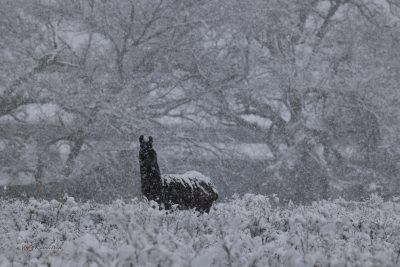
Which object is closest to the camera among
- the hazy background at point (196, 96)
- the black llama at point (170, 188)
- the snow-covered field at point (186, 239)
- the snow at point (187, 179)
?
the snow-covered field at point (186, 239)

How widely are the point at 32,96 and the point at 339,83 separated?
10.3 metres

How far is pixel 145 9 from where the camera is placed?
824 inches

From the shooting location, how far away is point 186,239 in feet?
16.6

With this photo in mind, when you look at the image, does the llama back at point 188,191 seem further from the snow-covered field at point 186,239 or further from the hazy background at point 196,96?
the hazy background at point 196,96

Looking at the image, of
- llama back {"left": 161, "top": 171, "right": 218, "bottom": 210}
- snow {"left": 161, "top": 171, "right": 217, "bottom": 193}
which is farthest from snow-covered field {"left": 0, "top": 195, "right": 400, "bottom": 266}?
snow {"left": 161, "top": 171, "right": 217, "bottom": 193}

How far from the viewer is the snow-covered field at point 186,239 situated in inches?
140

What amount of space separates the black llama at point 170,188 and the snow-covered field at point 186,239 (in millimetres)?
473

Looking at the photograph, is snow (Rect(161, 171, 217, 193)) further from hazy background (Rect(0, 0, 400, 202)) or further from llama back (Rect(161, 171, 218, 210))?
hazy background (Rect(0, 0, 400, 202))

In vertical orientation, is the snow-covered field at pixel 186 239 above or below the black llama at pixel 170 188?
below

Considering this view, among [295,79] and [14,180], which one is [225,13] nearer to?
[295,79]

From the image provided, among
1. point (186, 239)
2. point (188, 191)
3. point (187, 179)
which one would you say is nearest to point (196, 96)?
point (187, 179)

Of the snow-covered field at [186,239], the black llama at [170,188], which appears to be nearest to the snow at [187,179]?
the black llama at [170,188]

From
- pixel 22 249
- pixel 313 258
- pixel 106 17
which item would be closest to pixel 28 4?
pixel 106 17

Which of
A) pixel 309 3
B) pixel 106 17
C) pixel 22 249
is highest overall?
pixel 309 3
